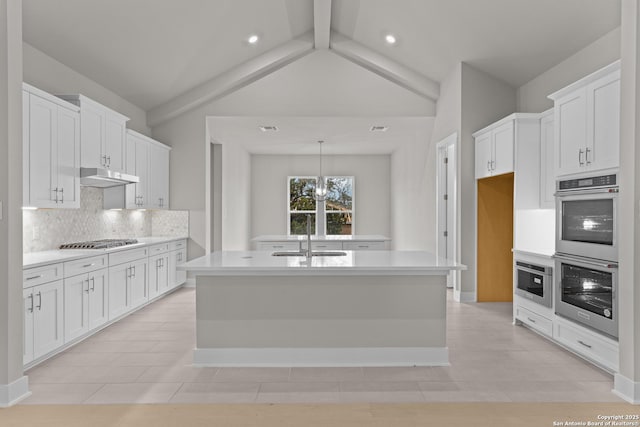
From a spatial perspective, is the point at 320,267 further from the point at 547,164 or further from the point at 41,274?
the point at 547,164

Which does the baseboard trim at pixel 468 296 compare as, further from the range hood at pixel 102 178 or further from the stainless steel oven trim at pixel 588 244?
the range hood at pixel 102 178

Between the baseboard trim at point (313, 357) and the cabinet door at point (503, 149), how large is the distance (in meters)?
2.42

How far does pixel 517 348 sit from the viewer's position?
12.4 ft

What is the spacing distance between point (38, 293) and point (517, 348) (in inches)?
152

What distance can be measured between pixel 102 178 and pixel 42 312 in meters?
1.56

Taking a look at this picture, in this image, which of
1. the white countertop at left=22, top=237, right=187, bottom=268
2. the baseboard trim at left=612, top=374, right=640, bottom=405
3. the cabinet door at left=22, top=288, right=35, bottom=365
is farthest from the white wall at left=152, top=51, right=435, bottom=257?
the baseboard trim at left=612, top=374, right=640, bottom=405

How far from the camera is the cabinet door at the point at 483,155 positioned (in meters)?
5.23

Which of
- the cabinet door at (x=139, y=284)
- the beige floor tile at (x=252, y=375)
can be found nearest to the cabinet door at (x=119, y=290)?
the cabinet door at (x=139, y=284)

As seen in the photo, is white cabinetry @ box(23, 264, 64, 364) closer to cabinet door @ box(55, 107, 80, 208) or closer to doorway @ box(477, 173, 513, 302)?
cabinet door @ box(55, 107, 80, 208)

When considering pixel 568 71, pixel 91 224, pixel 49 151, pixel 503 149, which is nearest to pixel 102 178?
pixel 49 151

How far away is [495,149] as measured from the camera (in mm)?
5059

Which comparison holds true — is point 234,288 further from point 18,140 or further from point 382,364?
point 18,140

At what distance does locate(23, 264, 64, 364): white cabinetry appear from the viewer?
320cm

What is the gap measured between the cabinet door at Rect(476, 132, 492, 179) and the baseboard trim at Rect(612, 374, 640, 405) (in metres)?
2.84
